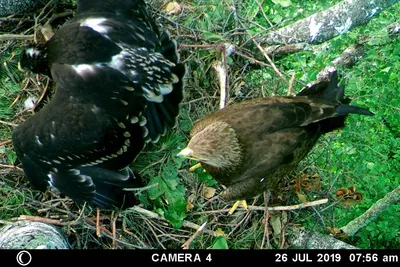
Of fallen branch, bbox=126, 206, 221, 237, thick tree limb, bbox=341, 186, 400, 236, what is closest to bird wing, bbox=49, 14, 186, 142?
fallen branch, bbox=126, 206, 221, 237

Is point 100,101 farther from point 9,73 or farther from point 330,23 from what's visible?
point 330,23

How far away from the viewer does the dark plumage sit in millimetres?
3973

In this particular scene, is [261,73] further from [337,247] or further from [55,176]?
[55,176]

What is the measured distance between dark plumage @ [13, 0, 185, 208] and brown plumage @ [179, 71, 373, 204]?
1.51ft

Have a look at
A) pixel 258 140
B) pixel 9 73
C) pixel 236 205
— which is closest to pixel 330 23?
pixel 258 140

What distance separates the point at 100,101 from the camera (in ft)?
13.1

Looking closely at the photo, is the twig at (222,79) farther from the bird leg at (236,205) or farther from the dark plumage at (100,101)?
the bird leg at (236,205)

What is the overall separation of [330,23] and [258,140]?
1.34m

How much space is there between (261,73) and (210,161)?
119 cm

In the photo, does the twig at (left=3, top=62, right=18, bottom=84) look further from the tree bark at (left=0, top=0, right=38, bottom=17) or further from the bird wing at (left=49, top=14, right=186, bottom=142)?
the bird wing at (left=49, top=14, right=186, bottom=142)

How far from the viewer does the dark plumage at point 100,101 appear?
13.0 ft

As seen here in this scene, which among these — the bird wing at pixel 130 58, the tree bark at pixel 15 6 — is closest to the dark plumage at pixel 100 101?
the bird wing at pixel 130 58

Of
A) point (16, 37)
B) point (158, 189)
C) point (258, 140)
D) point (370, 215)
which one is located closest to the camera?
point (258, 140)
